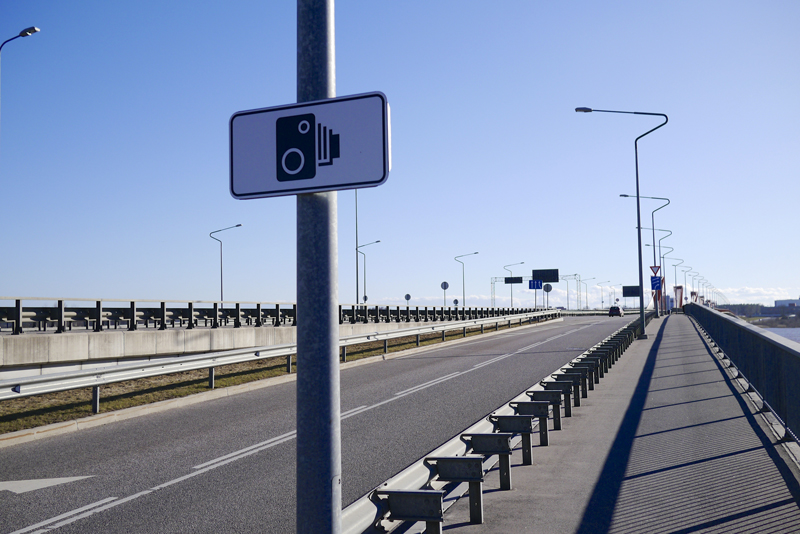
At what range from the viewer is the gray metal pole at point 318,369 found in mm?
2844

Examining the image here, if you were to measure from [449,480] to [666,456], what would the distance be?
12.6 feet

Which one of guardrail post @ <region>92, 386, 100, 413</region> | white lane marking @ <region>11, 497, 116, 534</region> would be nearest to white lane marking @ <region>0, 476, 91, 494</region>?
white lane marking @ <region>11, 497, 116, 534</region>

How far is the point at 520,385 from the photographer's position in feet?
50.3

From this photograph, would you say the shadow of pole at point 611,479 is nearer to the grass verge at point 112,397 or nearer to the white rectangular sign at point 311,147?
the white rectangular sign at point 311,147

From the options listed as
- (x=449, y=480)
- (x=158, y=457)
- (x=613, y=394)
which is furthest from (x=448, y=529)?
(x=613, y=394)

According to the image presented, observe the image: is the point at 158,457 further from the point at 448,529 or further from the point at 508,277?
the point at 508,277

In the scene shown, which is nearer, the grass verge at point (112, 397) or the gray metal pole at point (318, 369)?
the gray metal pole at point (318, 369)

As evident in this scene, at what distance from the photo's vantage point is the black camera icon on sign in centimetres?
302

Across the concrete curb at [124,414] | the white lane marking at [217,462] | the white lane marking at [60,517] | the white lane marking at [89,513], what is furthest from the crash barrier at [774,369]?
the concrete curb at [124,414]

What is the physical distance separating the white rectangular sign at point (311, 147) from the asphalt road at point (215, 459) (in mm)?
3759

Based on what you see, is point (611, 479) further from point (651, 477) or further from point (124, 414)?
point (124, 414)

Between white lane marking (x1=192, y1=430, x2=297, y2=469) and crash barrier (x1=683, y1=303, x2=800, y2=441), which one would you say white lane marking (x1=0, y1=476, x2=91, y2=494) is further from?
crash barrier (x1=683, y1=303, x2=800, y2=441)

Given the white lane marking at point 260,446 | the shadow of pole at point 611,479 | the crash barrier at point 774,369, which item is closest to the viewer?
the shadow of pole at point 611,479

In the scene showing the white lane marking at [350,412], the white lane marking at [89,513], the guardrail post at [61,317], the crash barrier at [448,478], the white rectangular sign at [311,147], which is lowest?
the white lane marking at [350,412]
